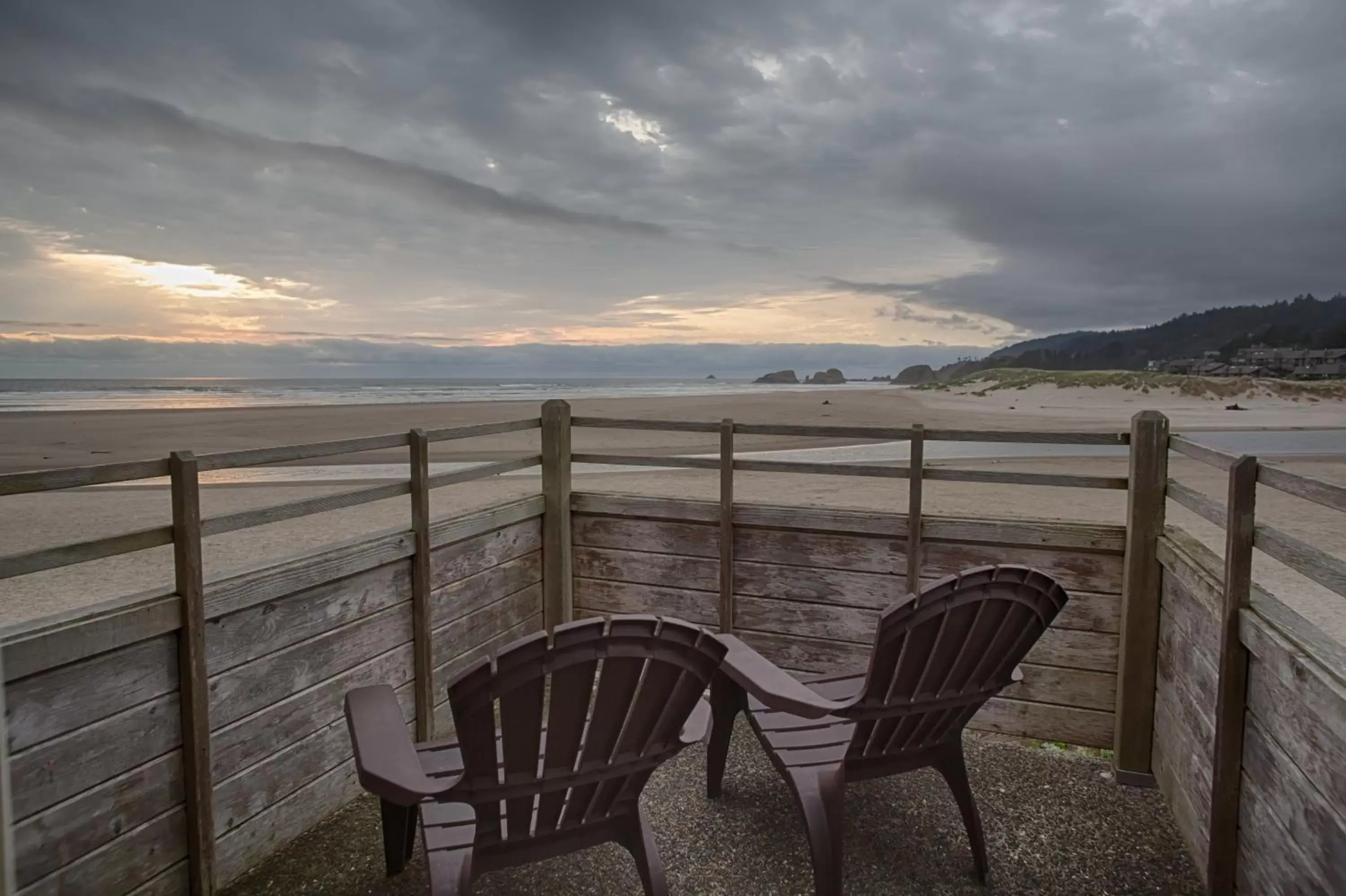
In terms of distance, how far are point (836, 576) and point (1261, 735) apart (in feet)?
6.25

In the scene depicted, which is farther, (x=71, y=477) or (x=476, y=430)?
(x=476, y=430)

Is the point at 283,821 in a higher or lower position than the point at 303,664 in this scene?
lower

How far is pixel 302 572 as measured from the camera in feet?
8.94

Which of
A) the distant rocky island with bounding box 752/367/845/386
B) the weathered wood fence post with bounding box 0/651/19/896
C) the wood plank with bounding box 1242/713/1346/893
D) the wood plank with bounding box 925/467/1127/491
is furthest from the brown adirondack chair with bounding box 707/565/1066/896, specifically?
the distant rocky island with bounding box 752/367/845/386

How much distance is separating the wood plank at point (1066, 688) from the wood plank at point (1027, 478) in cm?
86

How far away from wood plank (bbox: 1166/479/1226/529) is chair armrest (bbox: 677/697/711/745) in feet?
5.62

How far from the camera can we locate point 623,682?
182 centimetres

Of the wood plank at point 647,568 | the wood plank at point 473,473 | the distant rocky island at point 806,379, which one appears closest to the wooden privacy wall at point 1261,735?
the wood plank at point 647,568

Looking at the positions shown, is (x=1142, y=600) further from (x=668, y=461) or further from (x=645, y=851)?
(x=645, y=851)

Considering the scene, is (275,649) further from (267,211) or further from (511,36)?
(267,211)

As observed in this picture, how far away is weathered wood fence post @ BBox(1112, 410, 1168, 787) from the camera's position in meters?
3.16

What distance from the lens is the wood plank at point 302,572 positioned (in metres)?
2.44

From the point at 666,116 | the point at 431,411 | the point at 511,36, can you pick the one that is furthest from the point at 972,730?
the point at 431,411

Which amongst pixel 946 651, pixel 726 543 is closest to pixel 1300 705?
pixel 946 651
